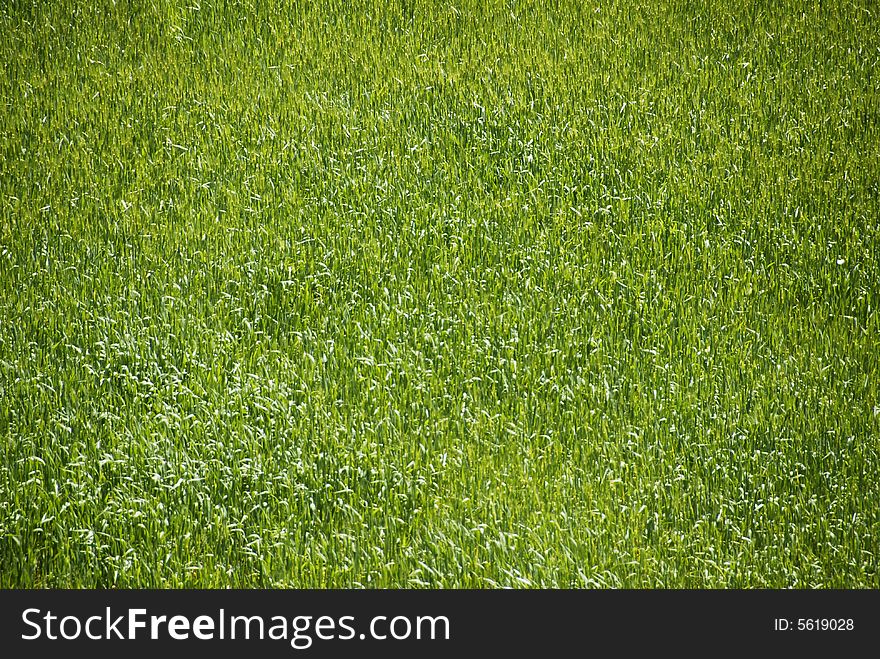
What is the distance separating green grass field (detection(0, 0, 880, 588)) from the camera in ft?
14.8

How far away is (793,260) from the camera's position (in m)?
6.22

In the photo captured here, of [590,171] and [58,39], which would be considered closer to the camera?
[590,171]

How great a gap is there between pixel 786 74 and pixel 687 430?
176 inches

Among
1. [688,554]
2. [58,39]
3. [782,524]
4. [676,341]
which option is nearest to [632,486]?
[688,554]

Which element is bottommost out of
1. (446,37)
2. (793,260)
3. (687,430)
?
(687,430)

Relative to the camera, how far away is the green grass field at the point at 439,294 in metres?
4.51

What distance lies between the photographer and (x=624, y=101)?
767 cm

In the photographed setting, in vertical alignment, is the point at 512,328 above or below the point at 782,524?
above

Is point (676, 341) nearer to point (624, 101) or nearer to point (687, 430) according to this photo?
point (687, 430)

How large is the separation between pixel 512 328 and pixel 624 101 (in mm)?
3078

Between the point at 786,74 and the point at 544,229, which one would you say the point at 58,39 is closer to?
the point at 544,229

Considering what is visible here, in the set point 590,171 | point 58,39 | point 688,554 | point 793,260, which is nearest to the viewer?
point 688,554

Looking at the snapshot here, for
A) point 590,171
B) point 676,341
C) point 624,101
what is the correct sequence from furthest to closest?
point 624,101 < point 590,171 < point 676,341

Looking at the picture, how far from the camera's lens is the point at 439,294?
234 inches
